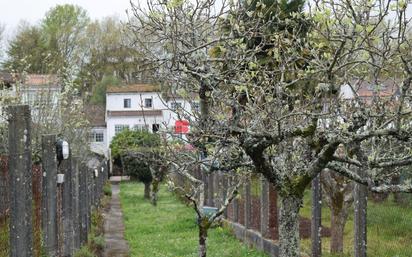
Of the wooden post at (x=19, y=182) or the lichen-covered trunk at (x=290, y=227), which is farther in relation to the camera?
the lichen-covered trunk at (x=290, y=227)

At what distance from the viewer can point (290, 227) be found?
6008 mm

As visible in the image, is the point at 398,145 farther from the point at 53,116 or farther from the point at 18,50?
the point at 18,50

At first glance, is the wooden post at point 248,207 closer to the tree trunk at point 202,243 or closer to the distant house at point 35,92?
the tree trunk at point 202,243

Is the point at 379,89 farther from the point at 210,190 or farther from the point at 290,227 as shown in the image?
the point at 210,190

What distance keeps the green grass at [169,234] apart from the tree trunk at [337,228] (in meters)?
2.66

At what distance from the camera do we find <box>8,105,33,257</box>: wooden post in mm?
4660

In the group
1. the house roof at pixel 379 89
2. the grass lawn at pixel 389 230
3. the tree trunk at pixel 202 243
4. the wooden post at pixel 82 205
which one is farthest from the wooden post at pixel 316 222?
the wooden post at pixel 82 205

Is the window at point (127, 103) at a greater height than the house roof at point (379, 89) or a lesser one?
greater

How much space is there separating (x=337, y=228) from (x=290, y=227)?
384 cm

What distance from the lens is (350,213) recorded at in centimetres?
1002

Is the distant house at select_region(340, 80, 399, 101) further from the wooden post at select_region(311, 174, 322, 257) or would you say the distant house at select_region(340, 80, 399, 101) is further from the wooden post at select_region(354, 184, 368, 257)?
Answer: the wooden post at select_region(311, 174, 322, 257)

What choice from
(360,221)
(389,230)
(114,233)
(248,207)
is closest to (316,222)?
(360,221)

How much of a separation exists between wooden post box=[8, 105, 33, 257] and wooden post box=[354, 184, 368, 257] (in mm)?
4469

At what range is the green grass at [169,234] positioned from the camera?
13961 mm
